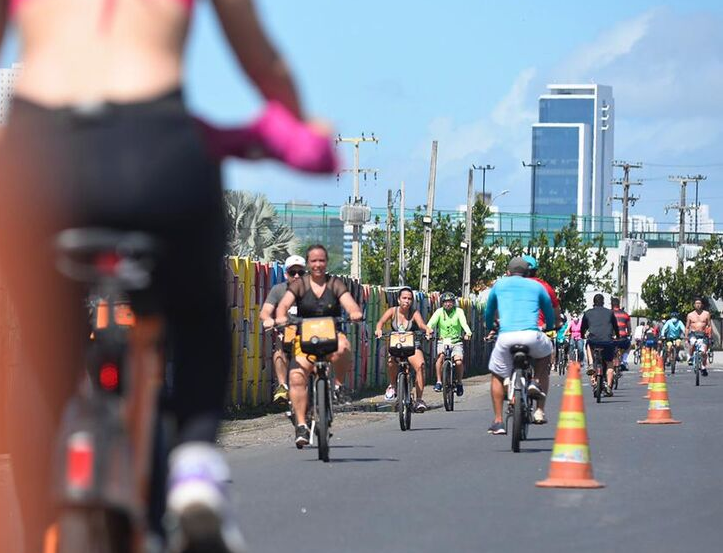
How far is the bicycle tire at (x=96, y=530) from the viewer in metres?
2.82

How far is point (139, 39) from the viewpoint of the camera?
3020 millimetres

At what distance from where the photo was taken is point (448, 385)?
81.1 ft

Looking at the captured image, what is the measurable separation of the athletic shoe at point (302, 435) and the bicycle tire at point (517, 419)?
169cm

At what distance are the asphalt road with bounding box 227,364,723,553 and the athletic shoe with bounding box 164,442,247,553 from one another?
4794 millimetres

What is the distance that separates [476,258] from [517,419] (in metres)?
64.8

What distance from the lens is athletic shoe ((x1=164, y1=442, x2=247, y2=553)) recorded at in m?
2.93

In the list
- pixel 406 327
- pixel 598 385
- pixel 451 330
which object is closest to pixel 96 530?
pixel 406 327

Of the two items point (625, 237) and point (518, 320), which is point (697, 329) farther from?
point (625, 237)

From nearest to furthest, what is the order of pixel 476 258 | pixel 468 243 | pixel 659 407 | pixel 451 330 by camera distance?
1. pixel 659 407
2. pixel 451 330
3. pixel 468 243
4. pixel 476 258

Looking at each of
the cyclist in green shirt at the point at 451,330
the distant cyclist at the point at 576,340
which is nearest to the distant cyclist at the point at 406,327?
the cyclist in green shirt at the point at 451,330

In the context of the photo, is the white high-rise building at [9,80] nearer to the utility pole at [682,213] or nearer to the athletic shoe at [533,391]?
the athletic shoe at [533,391]

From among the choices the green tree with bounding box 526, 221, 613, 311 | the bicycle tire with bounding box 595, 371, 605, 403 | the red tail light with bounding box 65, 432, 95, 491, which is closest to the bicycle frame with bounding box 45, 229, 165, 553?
the red tail light with bounding box 65, 432, 95, 491

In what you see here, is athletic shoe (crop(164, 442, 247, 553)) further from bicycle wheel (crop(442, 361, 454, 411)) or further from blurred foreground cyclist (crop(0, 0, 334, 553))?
bicycle wheel (crop(442, 361, 454, 411))

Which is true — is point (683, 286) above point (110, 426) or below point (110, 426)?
above
